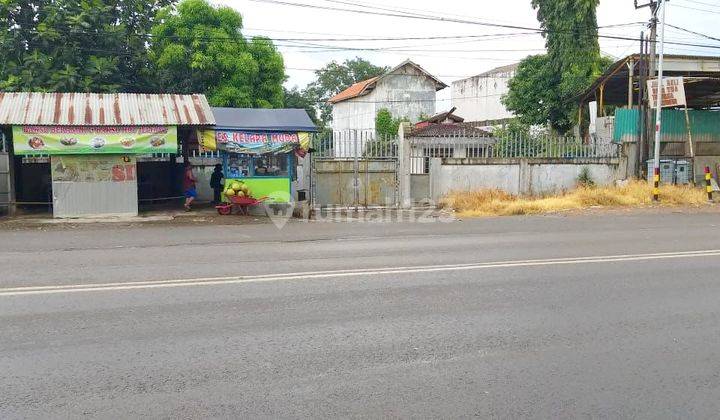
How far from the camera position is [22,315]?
5656 millimetres

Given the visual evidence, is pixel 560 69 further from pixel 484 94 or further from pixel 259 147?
pixel 484 94

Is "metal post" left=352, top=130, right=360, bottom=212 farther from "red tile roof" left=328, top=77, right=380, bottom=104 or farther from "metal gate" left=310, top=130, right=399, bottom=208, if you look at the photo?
"red tile roof" left=328, top=77, right=380, bottom=104

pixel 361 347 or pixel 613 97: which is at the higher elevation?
pixel 613 97

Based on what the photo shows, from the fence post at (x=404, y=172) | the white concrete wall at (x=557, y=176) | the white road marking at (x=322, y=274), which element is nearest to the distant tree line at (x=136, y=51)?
the fence post at (x=404, y=172)

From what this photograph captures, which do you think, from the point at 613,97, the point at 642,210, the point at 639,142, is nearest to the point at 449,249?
the point at 642,210

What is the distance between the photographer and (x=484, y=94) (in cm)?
5194

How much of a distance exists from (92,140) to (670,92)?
56.4 ft

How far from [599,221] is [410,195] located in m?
6.40

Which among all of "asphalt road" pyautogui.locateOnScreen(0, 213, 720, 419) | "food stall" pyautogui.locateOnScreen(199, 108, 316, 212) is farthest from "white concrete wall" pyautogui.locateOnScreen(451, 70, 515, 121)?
"asphalt road" pyautogui.locateOnScreen(0, 213, 720, 419)

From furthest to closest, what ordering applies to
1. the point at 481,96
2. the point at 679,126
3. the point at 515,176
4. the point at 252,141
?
the point at 481,96 → the point at 679,126 → the point at 515,176 → the point at 252,141

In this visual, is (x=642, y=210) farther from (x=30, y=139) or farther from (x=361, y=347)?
(x=30, y=139)

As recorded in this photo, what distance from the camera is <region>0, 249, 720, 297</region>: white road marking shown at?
6766 mm

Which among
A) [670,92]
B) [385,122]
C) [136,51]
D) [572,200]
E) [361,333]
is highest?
[136,51]

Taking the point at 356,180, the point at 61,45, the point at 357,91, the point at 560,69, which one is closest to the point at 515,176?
the point at 356,180
